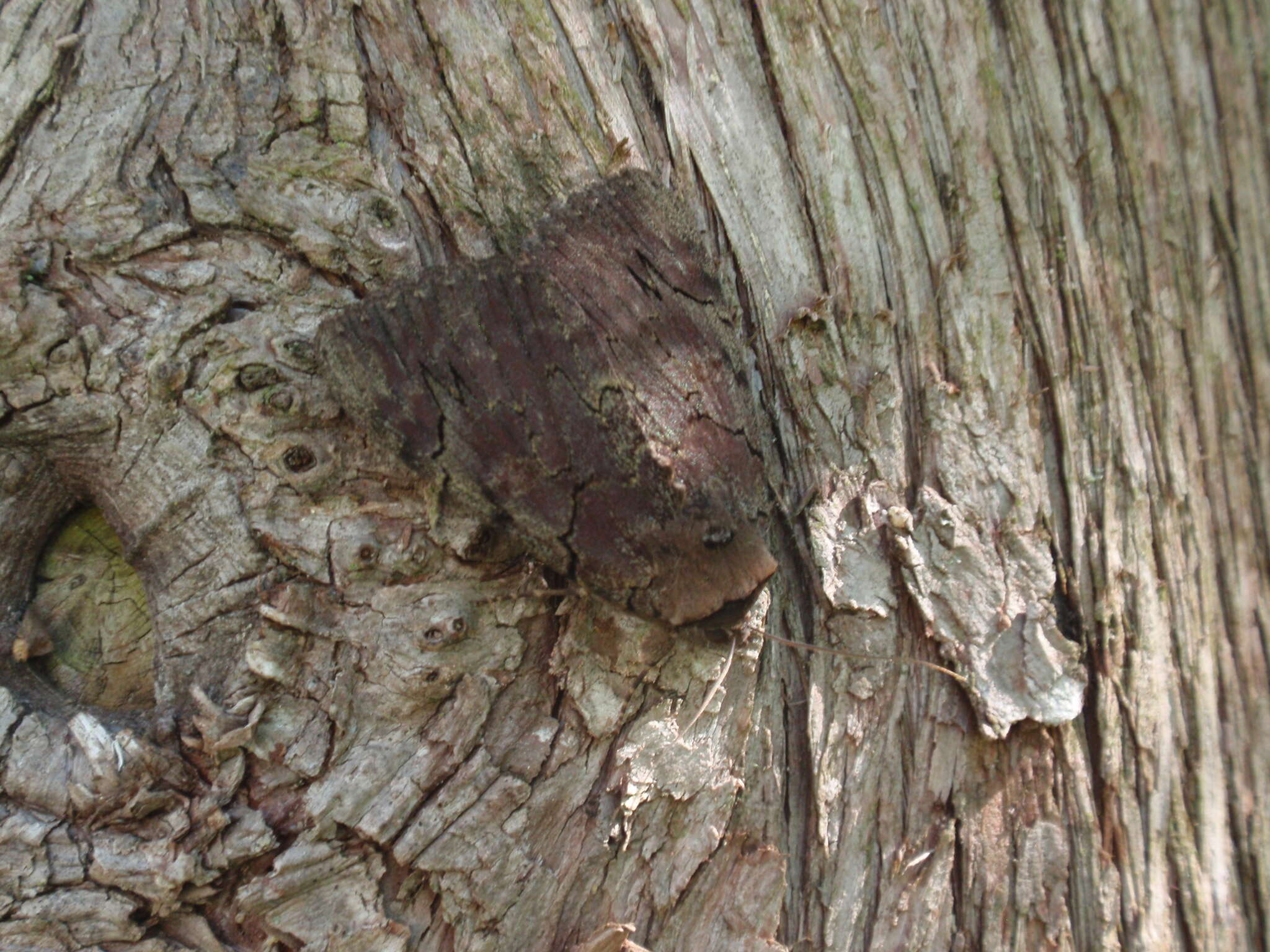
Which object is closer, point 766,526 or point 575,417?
point 575,417

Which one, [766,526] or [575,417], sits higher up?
[575,417]

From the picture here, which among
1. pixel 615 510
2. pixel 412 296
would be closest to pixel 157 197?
pixel 412 296

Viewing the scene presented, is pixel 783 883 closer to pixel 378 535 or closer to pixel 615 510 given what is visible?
pixel 615 510

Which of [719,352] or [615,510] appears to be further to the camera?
[719,352]

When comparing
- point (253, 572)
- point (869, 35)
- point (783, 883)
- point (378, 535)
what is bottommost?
point (783, 883)
